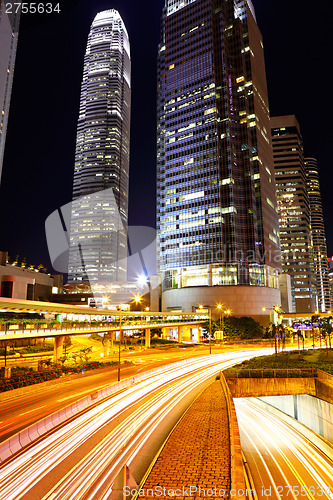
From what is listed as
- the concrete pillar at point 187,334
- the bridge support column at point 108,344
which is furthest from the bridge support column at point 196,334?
the bridge support column at point 108,344

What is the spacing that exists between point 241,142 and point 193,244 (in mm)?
50472

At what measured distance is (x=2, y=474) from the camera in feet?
45.5

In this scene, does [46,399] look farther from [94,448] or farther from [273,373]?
[273,373]

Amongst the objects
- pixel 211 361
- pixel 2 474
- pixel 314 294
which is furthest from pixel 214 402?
pixel 314 294

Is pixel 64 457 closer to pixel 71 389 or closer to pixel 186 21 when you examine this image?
pixel 71 389

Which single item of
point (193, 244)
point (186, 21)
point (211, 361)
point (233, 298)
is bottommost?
point (211, 361)

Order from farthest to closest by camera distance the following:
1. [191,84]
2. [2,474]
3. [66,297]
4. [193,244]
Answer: [66,297] < [191,84] < [193,244] < [2,474]

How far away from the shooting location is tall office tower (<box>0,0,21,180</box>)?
130750 mm

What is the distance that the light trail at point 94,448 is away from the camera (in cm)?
1289

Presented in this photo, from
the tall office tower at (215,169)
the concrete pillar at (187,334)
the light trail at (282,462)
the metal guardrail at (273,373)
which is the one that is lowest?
the light trail at (282,462)

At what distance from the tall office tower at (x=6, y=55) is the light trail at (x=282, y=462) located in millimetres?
148640

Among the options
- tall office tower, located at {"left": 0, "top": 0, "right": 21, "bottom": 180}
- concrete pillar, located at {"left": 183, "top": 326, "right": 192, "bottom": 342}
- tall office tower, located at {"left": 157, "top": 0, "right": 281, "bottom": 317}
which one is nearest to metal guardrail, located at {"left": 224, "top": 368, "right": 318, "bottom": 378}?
concrete pillar, located at {"left": 183, "top": 326, "right": 192, "bottom": 342}

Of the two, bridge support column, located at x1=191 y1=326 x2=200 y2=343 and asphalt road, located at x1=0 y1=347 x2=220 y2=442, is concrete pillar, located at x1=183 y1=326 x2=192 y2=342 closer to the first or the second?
bridge support column, located at x1=191 y1=326 x2=200 y2=343

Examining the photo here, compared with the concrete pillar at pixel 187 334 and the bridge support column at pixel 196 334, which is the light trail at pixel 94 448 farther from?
the concrete pillar at pixel 187 334
